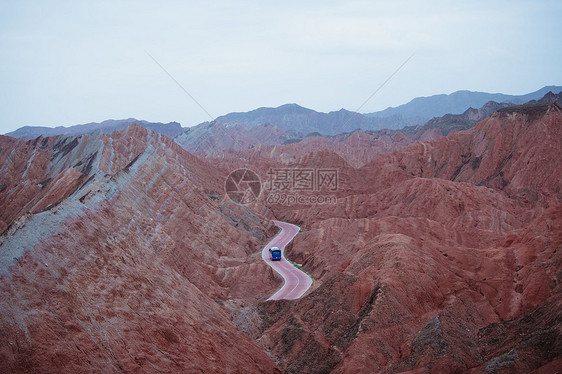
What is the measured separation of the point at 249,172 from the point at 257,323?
231 ft

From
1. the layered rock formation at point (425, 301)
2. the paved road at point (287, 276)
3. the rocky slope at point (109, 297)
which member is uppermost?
the rocky slope at point (109, 297)

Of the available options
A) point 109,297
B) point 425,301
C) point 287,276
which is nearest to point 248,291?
point 287,276

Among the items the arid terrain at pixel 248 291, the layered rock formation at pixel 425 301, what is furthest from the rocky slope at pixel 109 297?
the layered rock formation at pixel 425 301

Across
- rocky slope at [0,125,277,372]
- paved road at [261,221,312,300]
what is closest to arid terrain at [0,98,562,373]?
rocky slope at [0,125,277,372]

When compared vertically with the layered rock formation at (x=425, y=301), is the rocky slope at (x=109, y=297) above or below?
above

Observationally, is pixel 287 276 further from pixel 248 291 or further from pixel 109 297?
pixel 109 297

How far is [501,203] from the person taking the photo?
56156mm

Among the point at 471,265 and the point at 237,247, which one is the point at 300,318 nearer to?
the point at 471,265

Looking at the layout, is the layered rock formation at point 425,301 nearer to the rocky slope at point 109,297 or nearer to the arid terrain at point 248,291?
the arid terrain at point 248,291

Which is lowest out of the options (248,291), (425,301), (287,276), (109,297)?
(248,291)

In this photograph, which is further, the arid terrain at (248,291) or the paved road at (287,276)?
the paved road at (287,276)

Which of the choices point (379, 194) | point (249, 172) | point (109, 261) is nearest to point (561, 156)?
point (379, 194)

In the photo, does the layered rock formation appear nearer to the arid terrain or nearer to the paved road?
the arid terrain

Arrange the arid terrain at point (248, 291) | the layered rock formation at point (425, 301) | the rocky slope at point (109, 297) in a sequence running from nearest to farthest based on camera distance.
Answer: the rocky slope at point (109, 297) → the arid terrain at point (248, 291) → the layered rock formation at point (425, 301)
